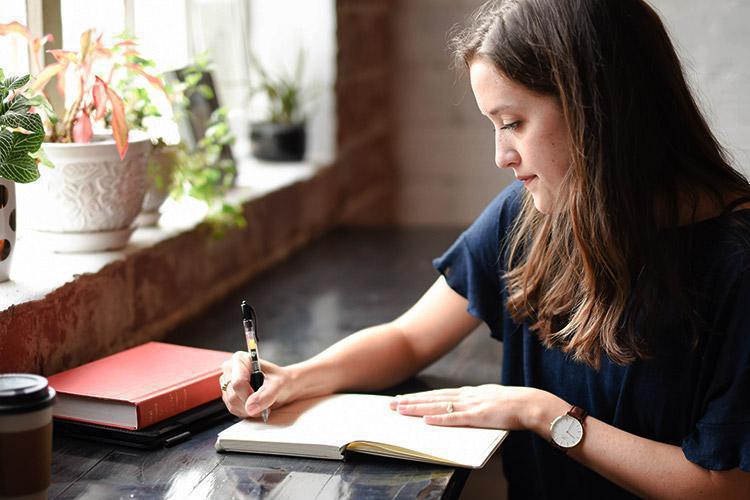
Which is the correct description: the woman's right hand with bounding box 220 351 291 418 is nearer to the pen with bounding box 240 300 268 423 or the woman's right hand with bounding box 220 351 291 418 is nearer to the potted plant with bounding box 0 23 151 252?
the pen with bounding box 240 300 268 423

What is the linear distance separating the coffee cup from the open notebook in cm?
28

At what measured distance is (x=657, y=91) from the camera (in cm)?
136

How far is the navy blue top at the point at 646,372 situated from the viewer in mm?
1302

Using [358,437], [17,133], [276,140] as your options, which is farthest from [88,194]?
[276,140]

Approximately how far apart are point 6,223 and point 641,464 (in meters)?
0.98

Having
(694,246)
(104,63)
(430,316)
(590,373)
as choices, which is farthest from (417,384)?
(104,63)

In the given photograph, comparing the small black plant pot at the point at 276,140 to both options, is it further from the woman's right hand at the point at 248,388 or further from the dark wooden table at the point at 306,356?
the woman's right hand at the point at 248,388

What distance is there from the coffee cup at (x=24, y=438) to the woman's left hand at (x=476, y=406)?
52 cm

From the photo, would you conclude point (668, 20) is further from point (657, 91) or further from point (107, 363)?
point (107, 363)

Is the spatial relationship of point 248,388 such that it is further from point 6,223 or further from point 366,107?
point 366,107

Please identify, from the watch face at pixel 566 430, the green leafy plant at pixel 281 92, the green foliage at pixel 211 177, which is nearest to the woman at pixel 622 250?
the watch face at pixel 566 430

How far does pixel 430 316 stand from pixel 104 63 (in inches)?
29.9

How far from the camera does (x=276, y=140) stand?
287 centimetres

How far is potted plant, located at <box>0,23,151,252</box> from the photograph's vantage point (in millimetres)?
1560
